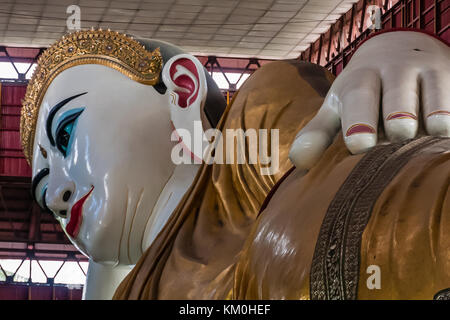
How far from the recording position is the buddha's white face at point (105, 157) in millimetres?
1955

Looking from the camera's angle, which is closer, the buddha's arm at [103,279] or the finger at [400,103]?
the finger at [400,103]

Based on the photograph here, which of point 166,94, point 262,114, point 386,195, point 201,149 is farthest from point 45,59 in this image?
point 386,195

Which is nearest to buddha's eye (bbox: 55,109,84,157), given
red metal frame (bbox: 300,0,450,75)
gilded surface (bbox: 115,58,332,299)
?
gilded surface (bbox: 115,58,332,299)

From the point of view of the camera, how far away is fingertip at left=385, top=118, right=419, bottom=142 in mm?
1007

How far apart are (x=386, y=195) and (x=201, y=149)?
1.09 metres

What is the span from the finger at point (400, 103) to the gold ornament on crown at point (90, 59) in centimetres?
105

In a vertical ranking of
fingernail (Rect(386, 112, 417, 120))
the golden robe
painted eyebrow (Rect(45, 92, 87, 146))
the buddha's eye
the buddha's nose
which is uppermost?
painted eyebrow (Rect(45, 92, 87, 146))

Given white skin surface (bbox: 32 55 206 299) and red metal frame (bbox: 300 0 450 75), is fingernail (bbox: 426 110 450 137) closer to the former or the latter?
white skin surface (bbox: 32 55 206 299)

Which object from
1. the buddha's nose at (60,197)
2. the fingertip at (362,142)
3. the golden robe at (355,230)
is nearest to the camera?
the golden robe at (355,230)

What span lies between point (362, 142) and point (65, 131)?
119cm

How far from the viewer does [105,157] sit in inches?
77.1

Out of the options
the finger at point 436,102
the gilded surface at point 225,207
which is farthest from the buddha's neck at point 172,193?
the finger at point 436,102

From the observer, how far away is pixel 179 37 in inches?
456

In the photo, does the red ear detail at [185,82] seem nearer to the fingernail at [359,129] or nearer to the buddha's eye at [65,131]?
the buddha's eye at [65,131]
